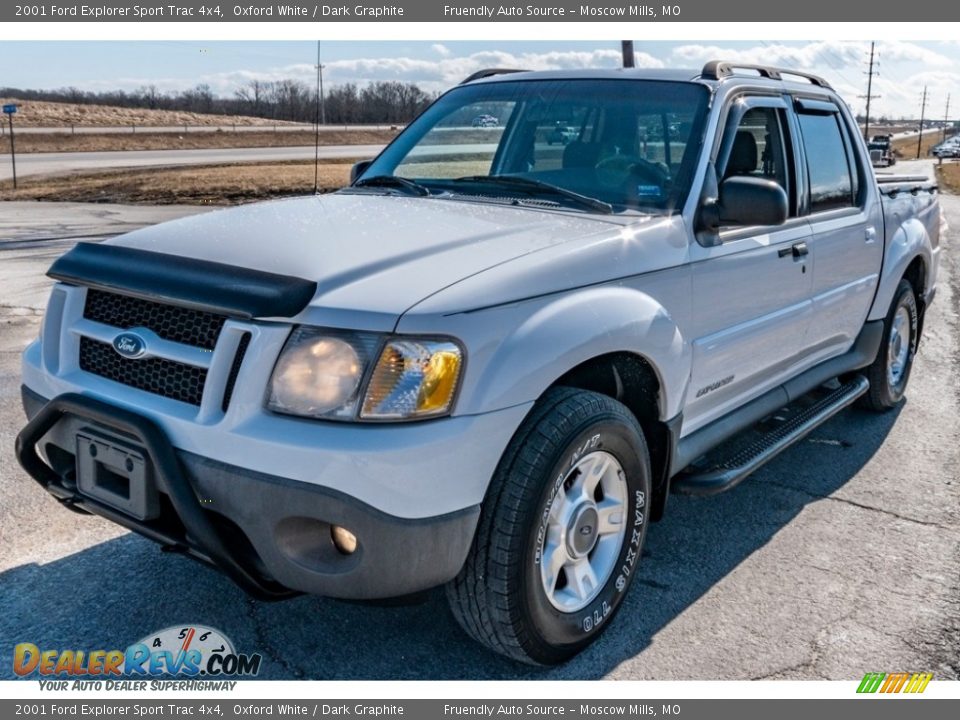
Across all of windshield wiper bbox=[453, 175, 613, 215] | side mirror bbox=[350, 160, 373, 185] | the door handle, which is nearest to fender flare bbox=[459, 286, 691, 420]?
windshield wiper bbox=[453, 175, 613, 215]

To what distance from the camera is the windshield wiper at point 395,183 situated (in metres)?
3.94

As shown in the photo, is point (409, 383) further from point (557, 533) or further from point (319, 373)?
point (557, 533)

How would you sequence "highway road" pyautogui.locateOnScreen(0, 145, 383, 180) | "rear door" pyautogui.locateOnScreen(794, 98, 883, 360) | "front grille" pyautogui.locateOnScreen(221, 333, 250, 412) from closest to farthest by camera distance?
"front grille" pyautogui.locateOnScreen(221, 333, 250, 412) → "rear door" pyautogui.locateOnScreen(794, 98, 883, 360) → "highway road" pyautogui.locateOnScreen(0, 145, 383, 180)

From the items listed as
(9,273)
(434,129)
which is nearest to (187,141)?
(9,273)

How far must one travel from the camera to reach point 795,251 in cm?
415

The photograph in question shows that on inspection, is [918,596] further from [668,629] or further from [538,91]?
[538,91]

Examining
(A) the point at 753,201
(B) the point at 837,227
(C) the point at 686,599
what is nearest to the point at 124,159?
(B) the point at 837,227

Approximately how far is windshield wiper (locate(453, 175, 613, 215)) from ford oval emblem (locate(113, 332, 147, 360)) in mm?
1667

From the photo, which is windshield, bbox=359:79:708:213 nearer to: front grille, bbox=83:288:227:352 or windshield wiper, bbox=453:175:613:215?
windshield wiper, bbox=453:175:613:215

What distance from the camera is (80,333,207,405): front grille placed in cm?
269

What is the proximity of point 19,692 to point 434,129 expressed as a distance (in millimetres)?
2968

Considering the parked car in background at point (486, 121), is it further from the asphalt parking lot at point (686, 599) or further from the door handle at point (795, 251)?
the asphalt parking lot at point (686, 599)

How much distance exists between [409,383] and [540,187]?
1.53 m

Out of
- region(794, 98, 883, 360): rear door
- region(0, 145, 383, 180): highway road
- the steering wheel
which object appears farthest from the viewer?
region(0, 145, 383, 180): highway road
